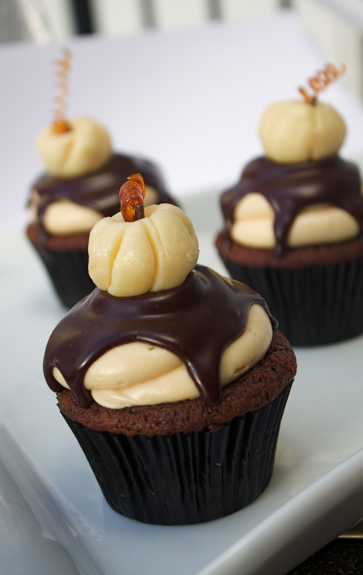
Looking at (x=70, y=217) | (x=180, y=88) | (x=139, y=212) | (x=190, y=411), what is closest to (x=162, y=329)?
(x=190, y=411)

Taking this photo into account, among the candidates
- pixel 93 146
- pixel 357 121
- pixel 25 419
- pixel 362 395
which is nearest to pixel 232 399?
pixel 362 395

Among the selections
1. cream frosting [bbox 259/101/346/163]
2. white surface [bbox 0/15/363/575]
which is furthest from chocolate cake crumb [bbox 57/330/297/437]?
cream frosting [bbox 259/101/346/163]

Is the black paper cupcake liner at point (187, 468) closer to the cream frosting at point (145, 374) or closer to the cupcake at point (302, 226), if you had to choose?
the cream frosting at point (145, 374)

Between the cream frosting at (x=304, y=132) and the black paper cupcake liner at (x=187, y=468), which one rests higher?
the cream frosting at (x=304, y=132)

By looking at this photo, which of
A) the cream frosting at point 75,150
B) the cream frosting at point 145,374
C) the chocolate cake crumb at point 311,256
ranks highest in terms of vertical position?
the cream frosting at point 75,150

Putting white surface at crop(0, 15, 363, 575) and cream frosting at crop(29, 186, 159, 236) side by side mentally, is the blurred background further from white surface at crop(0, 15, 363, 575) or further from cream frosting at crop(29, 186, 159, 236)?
cream frosting at crop(29, 186, 159, 236)

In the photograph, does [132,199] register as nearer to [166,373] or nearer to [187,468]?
[166,373]

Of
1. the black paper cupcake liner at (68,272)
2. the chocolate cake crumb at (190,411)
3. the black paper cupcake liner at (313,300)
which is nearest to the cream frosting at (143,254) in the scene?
the chocolate cake crumb at (190,411)

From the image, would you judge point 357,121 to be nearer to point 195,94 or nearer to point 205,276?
point 195,94
